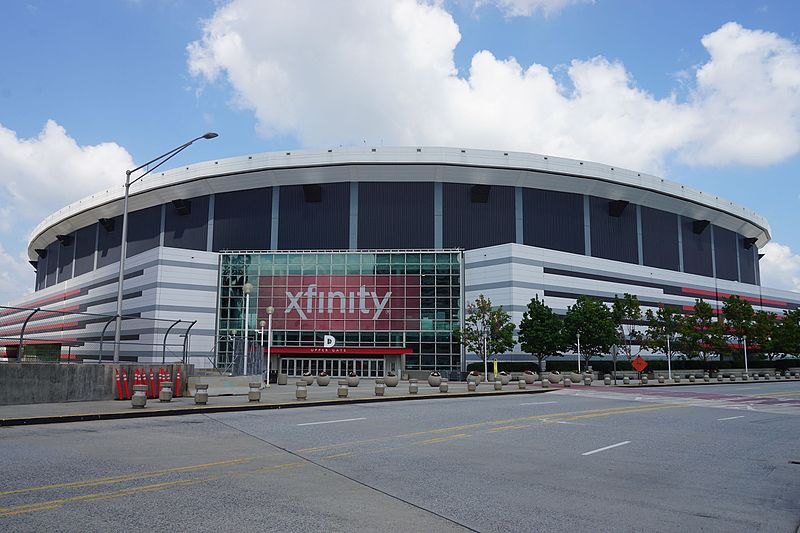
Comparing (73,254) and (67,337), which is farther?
(73,254)

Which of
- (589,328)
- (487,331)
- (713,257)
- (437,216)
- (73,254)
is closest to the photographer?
(589,328)

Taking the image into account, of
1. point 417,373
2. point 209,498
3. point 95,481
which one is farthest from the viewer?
point 417,373

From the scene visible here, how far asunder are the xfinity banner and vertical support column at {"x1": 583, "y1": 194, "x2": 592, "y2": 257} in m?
21.4

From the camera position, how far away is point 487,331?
221 ft

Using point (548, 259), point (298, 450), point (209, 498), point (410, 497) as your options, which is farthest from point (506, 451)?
point (548, 259)

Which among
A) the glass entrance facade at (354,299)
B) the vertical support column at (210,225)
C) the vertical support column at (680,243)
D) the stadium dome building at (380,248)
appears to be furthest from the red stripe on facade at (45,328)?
the vertical support column at (680,243)

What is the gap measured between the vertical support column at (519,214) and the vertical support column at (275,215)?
2820cm

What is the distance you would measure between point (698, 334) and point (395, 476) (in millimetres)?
73779

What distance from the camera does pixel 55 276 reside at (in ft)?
361

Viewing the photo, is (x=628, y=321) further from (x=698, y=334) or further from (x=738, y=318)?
(x=738, y=318)

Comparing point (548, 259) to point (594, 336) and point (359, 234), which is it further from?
point (359, 234)

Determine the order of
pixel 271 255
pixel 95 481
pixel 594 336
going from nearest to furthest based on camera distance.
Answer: pixel 95 481 → pixel 594 336 → pixel 271 255

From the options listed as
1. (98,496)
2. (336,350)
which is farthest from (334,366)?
(98,496)

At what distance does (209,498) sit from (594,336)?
59.8 metres
